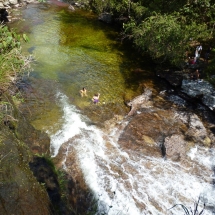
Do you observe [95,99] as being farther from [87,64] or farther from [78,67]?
[87,64]

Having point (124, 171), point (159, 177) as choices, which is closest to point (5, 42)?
point (124, 171)

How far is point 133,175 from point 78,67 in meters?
9.25

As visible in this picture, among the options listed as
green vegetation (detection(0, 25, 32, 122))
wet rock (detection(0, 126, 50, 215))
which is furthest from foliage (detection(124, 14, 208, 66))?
wet rock (detection(0, 126, 50, 215))

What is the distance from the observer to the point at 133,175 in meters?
8.45

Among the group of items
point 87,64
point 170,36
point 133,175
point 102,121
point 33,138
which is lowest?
point 133,175

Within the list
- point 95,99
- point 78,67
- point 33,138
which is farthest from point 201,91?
point 33,138

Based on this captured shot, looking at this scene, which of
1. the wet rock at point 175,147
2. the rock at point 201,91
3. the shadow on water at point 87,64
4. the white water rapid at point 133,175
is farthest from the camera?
the shadow on water at point 87,64

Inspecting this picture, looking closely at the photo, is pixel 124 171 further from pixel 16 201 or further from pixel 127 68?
pixel 127 68

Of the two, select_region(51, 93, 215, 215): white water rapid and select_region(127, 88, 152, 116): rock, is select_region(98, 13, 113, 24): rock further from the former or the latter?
select_region(51, 93, 215, 215): white water rapid

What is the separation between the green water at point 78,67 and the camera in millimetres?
11922

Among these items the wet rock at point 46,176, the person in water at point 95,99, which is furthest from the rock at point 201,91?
the wet rock at point 46,176

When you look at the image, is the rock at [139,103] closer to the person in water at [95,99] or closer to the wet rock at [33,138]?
the person in water at [95,99]

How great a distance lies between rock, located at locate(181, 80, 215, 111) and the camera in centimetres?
1235

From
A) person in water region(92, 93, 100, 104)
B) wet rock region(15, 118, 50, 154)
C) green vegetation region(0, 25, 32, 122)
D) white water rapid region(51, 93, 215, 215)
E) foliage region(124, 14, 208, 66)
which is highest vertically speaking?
green vegetation region(0, 25, 32, 122)
